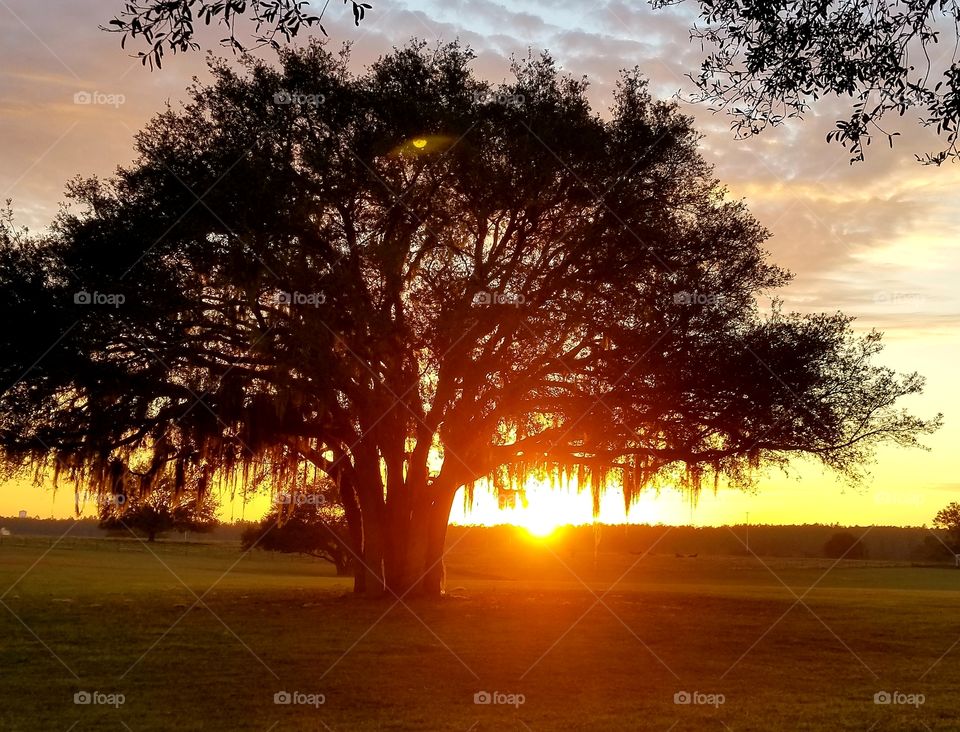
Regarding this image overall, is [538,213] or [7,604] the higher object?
[538,213]

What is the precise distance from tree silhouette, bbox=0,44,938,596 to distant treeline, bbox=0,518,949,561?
6381cm

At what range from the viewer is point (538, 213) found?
83.3 ft

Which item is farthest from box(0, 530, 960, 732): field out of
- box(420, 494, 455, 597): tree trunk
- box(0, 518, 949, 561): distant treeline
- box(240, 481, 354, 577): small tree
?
box(0, 518, 949, 561): distant treeline

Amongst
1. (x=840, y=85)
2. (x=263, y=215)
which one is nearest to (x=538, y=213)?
(x=263, y=215)

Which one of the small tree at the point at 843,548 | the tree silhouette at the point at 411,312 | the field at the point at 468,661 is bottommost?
the small tree at the point at 843,548

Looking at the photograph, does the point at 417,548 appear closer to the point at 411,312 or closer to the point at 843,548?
the point at 411,312

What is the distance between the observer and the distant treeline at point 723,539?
106 metres

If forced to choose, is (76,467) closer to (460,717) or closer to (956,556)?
(460,717)

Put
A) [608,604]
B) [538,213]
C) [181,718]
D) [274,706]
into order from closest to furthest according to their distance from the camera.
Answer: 1. [181,718]
2. [274,706]
3. [538,213]
4. [608,604]

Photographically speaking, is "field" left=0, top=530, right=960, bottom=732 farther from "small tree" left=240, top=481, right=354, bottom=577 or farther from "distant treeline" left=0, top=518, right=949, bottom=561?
"distant treeline" left=0, top=518, right=949, bottom=561

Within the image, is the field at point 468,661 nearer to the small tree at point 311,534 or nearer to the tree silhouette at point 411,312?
the tree silhouette at point 411,312

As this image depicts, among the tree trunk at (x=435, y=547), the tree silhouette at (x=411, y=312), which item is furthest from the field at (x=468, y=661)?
the tree silhouette at (x=411, y=312)

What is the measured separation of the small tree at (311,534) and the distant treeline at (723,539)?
19611mm

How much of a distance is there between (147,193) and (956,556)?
241 feet
